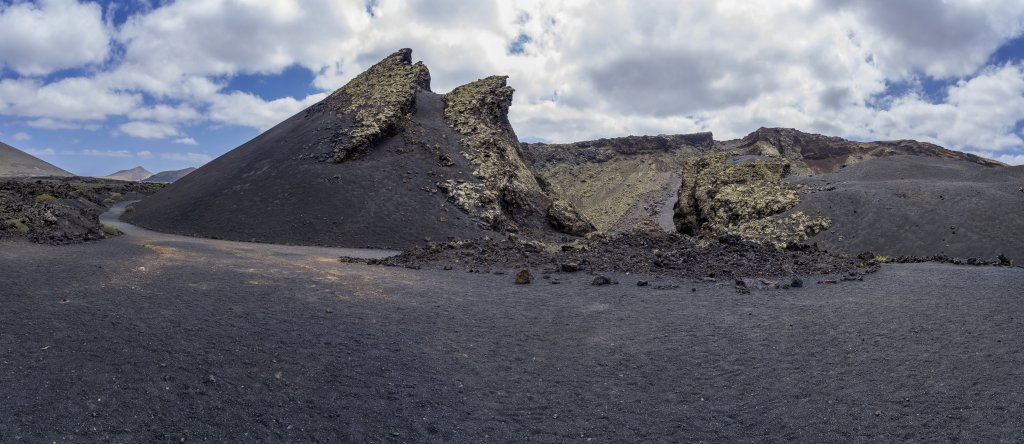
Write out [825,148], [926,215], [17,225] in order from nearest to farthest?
[17,225] → [926,215] → [825,148]

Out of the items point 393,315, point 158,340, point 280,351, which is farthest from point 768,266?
point 158,340

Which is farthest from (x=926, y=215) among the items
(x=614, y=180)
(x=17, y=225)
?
(x=614, y=180)

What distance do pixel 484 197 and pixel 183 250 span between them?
19.2 meters

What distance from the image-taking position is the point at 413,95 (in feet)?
135

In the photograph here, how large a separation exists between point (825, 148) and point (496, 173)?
75.4m

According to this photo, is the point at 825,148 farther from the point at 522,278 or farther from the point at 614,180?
the point at 522,278

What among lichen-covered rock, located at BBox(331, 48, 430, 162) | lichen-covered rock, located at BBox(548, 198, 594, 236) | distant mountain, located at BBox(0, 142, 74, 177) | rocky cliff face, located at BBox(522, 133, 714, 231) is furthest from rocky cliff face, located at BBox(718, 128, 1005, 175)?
distant mountain, located at BBox(0, 142, 74, 177)

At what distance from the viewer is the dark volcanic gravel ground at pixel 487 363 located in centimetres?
569

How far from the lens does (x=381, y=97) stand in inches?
1588

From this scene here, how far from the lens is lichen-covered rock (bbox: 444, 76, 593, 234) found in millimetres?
33594

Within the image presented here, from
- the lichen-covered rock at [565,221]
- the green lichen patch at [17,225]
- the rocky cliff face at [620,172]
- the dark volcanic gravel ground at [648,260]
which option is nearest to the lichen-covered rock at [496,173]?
the lichen-covered rock at [565,221]

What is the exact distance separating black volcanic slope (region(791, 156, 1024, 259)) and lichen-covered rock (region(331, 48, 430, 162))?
26.5m

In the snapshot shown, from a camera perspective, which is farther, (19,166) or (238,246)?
(19,166)

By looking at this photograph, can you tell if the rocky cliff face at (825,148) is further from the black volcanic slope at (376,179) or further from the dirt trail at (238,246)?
the dirt trail at (238,246)
